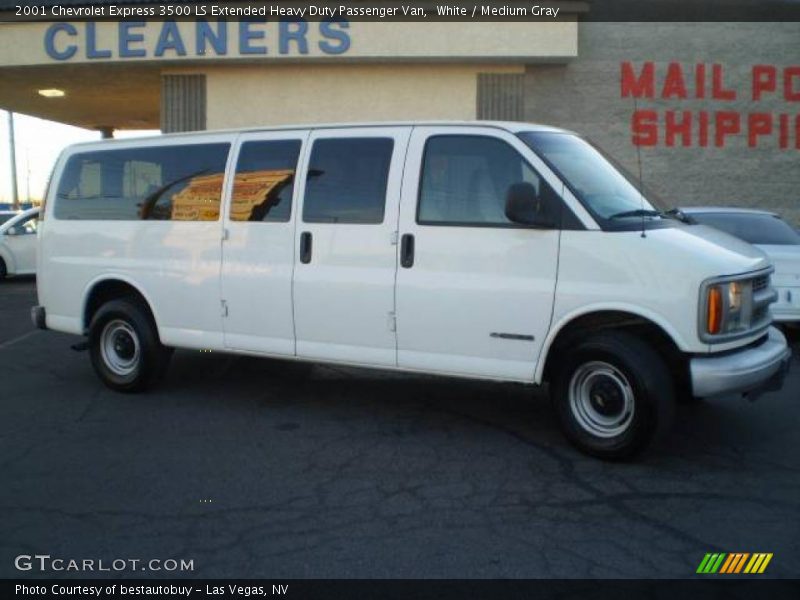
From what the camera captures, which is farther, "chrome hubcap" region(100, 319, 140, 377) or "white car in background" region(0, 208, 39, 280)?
"white car in background" region(0, 208, 39, 280)

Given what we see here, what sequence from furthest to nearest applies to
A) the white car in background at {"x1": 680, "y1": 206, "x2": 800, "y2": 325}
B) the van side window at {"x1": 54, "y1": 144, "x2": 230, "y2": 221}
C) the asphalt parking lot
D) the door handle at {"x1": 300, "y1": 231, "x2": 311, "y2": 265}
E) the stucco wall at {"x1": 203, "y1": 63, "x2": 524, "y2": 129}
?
the stucco wall at {"x1": 203, "y1": 63, "x2": 524, "y2": 129}
the white car in background at {"x1": 680, "y1": 206, "x2": 800, "y2": 325}
the van side window at {"x1": 54, "y1": 144, "x2": 230, "y2": 221}
the door handle at {"x1": 300, "y1": 231, "x2": 311, "y2": 265}
the asphalt parking lot

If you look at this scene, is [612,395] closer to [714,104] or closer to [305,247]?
[305,247]

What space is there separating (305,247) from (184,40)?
1253cm

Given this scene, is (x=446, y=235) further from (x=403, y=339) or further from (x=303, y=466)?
(x=303, y=466)

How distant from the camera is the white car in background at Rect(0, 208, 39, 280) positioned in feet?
57.5

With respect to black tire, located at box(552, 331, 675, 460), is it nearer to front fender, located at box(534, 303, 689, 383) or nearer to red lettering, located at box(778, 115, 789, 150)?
front fender, located at box(534, 303, 689, 383)

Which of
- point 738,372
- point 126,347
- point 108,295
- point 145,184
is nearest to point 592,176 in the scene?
point 738,372

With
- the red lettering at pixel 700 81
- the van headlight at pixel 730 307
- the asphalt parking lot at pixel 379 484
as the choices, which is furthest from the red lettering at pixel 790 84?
the van headlight at pixel 730 307

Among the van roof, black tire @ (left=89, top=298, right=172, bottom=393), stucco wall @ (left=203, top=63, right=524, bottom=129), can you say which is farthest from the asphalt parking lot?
stucco wall @ (left=203, top=63, right=524, bottom=129)

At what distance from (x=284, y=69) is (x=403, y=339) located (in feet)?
43.7

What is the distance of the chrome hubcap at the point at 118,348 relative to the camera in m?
7.33

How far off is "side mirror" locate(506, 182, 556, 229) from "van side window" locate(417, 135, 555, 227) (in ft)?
0.55

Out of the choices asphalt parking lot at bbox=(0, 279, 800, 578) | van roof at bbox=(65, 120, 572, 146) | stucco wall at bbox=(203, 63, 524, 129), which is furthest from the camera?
stucco wall at bbox=(203, 63, 524, 129)

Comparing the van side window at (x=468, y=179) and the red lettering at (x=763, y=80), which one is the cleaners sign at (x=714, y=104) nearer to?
the red lettering at (x=763, y=80)
